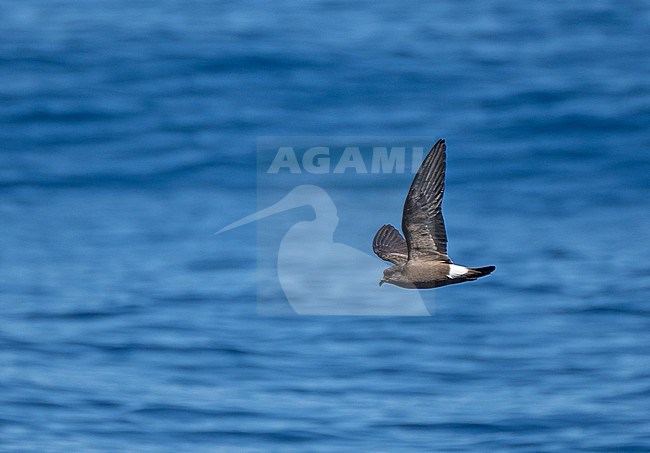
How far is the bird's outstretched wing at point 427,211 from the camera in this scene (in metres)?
6.09

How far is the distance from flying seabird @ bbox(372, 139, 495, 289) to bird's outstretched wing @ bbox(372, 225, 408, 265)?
1.05 ft

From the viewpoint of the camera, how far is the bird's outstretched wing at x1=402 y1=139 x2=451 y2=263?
20.0ft

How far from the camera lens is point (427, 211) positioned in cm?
616

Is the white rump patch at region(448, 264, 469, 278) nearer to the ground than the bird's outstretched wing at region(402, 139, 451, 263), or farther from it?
nearer to the ground

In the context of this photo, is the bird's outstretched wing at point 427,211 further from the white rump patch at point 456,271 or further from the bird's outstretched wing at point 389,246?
the bird's outstretched wing at point 389,246

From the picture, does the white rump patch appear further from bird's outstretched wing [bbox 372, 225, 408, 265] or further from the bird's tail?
bird's outstretched wing [bbox 372, 225, 408, 265]

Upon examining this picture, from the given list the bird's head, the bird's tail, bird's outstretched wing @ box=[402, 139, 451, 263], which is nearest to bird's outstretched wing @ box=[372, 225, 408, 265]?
the bird's head

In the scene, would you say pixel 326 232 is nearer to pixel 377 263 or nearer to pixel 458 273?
pixel 377 263

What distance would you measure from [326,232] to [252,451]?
5829 mm

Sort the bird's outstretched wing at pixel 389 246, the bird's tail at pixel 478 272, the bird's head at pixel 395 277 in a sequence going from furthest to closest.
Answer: the bird's outstretched wing at pixel 389 246 → the bird's head at pixel 395 277 → the bird's tail at pixel 478 272

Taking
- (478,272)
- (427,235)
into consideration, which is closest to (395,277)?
(427,235)

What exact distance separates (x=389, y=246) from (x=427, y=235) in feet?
2.76

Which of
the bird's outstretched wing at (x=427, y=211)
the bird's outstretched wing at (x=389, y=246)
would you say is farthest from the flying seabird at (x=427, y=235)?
the bird's outstretched wing at (x=389, y=246)

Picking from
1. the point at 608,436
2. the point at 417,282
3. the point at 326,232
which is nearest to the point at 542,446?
the point at 608,436
